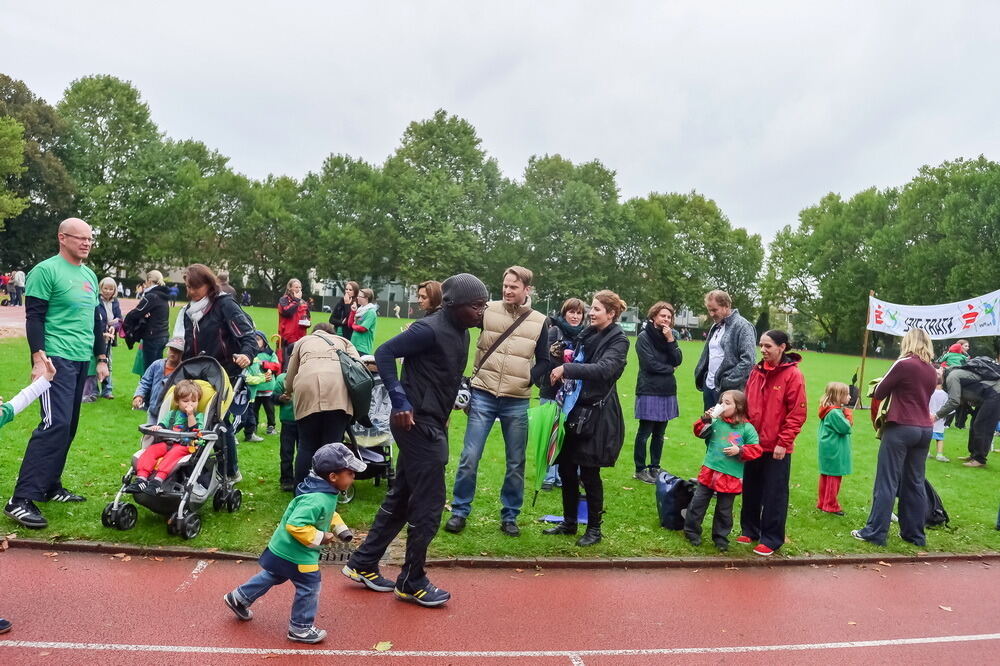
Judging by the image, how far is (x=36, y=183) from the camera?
45219mm

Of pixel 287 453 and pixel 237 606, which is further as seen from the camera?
pixel 287 453

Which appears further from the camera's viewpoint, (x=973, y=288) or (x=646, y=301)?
(x=646, y=301)

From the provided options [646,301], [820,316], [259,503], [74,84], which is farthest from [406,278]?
[259,503]

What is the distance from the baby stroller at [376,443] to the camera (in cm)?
774

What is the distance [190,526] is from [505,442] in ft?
9.14

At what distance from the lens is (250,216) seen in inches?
2522

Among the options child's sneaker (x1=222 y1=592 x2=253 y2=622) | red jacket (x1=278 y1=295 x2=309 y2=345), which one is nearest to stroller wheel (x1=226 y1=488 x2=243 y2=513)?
child's sneaker (x1=222 y1=592 x2=253 y2=622)

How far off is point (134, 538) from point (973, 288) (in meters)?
56.9

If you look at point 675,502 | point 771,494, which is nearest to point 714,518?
point 675,502

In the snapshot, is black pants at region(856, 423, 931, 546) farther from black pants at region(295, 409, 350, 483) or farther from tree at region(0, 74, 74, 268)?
tree at region(0, 74, 74, 268)

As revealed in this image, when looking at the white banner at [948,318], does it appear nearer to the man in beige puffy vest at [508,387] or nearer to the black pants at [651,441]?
the black pants at [651,441]

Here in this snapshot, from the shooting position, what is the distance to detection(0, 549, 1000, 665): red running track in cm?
465

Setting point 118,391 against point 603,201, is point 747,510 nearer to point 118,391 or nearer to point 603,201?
point 118,391

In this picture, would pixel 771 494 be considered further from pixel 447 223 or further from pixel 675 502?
pixel 447 223
